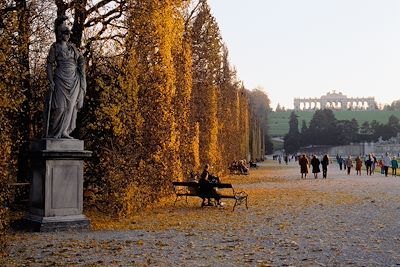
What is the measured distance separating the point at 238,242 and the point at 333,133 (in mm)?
117869

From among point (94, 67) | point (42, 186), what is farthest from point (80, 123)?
point (42, 186)

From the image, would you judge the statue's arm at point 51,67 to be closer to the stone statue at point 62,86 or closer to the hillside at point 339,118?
the stone statue at point 62,86

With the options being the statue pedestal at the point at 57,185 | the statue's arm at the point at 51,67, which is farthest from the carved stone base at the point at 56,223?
the statue's arm at the point at 51,67

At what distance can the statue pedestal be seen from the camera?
10.8 meters

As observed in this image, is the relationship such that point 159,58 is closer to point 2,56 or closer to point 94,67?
point 94,67

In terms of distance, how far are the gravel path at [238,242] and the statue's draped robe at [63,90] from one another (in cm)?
243

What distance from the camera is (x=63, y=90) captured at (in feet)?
36.9

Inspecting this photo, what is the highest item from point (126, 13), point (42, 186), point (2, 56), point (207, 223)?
point (126, 13)

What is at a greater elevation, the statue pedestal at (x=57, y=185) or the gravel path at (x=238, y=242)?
the statue pedestal at (x=57, y=185)

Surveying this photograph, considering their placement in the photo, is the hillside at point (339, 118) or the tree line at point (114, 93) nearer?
the tree line at point (114, 93)

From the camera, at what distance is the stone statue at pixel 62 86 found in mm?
11195

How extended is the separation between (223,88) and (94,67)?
23180 mm

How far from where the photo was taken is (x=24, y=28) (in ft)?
47.8

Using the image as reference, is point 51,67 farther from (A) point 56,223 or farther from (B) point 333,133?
(B) point 333,133
